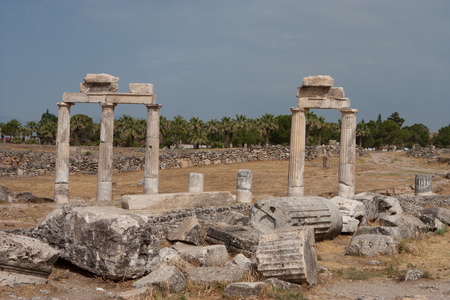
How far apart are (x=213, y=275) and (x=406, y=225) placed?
796cm

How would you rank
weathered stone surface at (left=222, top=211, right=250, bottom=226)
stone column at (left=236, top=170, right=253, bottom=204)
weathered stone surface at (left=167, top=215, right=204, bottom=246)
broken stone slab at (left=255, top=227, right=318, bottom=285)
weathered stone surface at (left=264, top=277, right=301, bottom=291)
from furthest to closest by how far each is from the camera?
stone column at (left=236, top=170, right=253, bottom=204)
weathered stone surface at (left=222, top=211, right=250, bottom=226)
weathered stone surface at (left=167, top=215, right=204, bottom=246)
broken stone slab at (left=255, top=227, right=318, bottom=285)
weathered stone surface at (left=264, top=277, right=301, bottom=291)

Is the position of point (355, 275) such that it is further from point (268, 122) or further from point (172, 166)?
point (268, 122)

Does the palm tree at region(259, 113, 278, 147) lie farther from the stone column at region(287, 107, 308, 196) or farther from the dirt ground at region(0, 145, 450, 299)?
the stone column at region(287, 107, 308, 196)

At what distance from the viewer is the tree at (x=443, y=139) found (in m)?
88.6

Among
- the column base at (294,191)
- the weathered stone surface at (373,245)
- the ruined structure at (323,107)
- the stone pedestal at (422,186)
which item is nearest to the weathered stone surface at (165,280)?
the weathered stone surface at (373,245)

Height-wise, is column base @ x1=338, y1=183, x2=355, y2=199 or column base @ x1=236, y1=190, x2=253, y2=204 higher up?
column base @ x1=338, y1=183, x2=355, y2=199

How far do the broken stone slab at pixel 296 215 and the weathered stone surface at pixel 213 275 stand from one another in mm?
3956

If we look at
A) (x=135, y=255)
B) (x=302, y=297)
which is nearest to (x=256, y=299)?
(x=302, y=297)

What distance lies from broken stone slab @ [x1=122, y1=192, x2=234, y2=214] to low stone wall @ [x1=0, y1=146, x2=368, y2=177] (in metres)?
21.2

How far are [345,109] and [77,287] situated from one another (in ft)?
44.5

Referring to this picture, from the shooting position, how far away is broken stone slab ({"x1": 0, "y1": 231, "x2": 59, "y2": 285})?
29.0 feet

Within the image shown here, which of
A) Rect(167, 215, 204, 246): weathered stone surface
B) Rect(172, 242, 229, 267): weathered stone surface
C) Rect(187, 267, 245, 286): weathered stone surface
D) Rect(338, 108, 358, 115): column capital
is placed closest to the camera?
Rect(187, 267, 245, 286): weathered stone surface

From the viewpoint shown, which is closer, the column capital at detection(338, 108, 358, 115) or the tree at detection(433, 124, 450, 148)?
the column capital at detection(338, 108, 358, 115)

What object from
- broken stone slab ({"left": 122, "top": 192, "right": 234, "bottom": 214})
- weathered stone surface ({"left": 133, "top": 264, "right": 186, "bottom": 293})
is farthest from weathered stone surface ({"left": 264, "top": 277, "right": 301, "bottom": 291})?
broken stone slab ({"left": 122, "top": 192, "right": 234, "bottom": 214})
